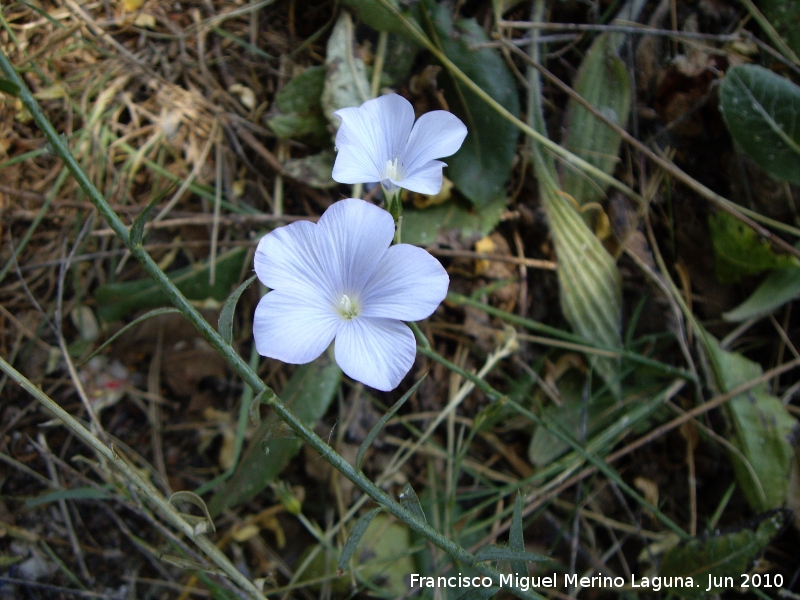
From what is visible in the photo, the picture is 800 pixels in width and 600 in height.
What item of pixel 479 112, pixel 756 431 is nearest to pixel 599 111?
pixel 479 112

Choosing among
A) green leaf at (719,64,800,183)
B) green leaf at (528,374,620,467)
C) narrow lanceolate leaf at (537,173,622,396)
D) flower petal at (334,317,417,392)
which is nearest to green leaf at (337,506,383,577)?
flower petal at (334,317,417,392)

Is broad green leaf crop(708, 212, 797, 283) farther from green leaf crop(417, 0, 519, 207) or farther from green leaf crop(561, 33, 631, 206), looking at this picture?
green leaf crop(417, 0, 519, 207)

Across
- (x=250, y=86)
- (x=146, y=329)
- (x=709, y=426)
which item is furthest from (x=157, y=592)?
(x=709, y=426)

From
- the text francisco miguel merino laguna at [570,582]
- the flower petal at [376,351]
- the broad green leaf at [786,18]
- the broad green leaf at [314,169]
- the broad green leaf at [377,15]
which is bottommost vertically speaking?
the text francisco miguel merino laguna at [570,582]

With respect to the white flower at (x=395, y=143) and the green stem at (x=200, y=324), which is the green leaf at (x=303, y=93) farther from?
the green stem at (x=200, y=324)

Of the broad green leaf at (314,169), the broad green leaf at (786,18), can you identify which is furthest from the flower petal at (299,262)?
the broad green leaf at (786,18)

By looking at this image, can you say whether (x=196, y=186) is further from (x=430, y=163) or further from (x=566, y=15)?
(x=566, y=15)
